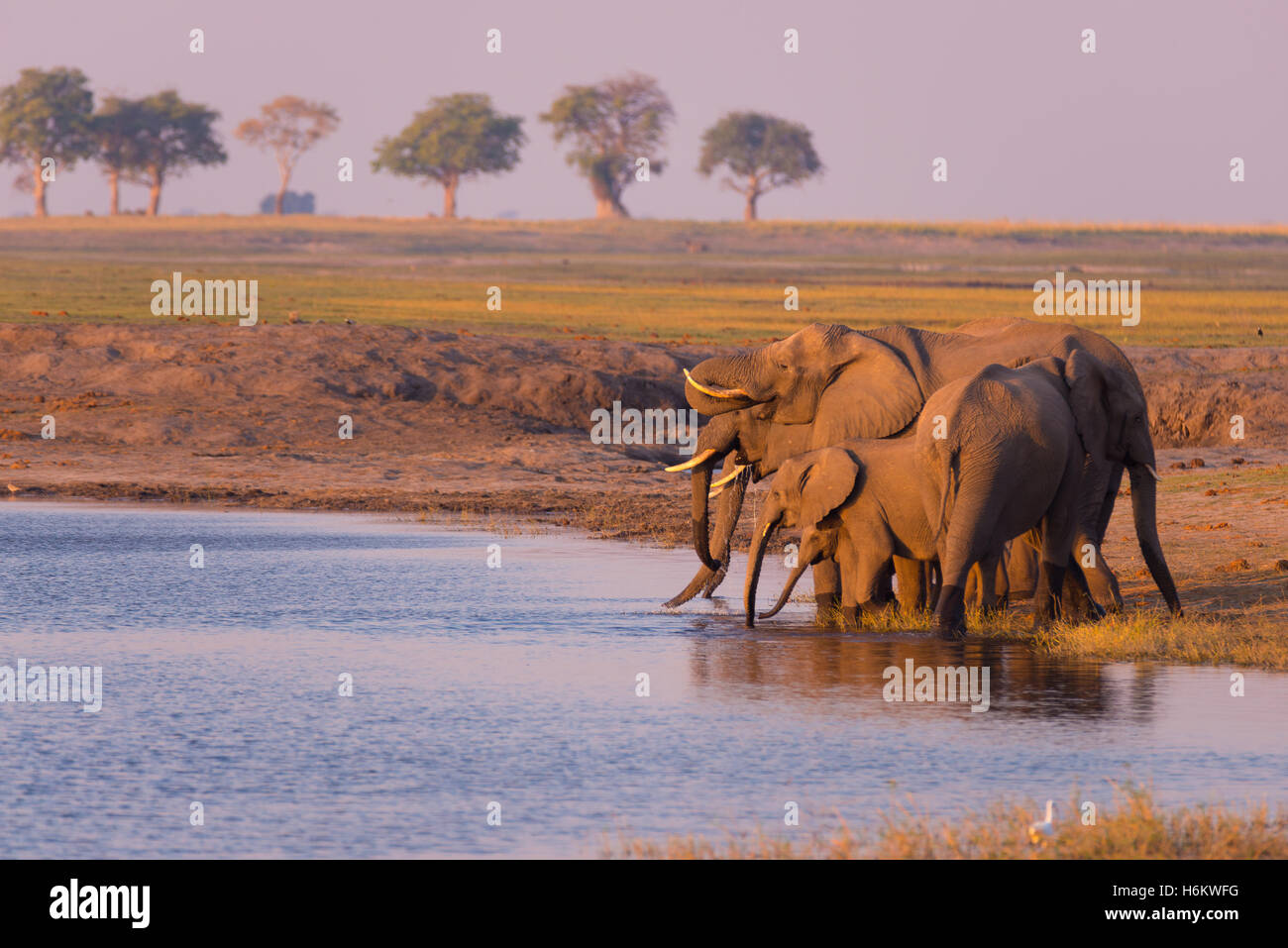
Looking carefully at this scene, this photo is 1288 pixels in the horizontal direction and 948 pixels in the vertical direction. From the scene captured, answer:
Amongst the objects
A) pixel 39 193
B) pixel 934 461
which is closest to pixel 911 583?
pixel 934 461

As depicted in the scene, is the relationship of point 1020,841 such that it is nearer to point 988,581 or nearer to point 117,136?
point 988,581

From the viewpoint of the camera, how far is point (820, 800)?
11.0 meters

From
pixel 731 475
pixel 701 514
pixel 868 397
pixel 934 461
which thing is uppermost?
pixel 868 397

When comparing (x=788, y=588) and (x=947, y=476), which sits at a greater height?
(x=947, y=476)

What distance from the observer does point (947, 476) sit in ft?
52.7

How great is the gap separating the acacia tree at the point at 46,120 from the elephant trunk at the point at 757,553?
114 meters

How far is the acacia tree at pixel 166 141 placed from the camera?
127438mm

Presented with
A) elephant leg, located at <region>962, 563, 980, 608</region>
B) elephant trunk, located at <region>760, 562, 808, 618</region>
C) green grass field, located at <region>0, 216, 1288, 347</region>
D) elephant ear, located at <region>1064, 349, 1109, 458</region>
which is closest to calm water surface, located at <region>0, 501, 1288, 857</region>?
elephant trunk, located at <region>760, 562, 808, 618</region>

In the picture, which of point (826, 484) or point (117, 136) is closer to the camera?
point (826, 484)

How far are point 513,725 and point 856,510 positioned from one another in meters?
4.67

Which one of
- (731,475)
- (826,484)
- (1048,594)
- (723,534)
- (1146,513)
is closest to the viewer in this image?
(1048,594)

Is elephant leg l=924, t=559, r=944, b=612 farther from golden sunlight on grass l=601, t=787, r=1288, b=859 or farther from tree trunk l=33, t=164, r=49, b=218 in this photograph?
tree trunk l=33, t=164, r=49, b=218
